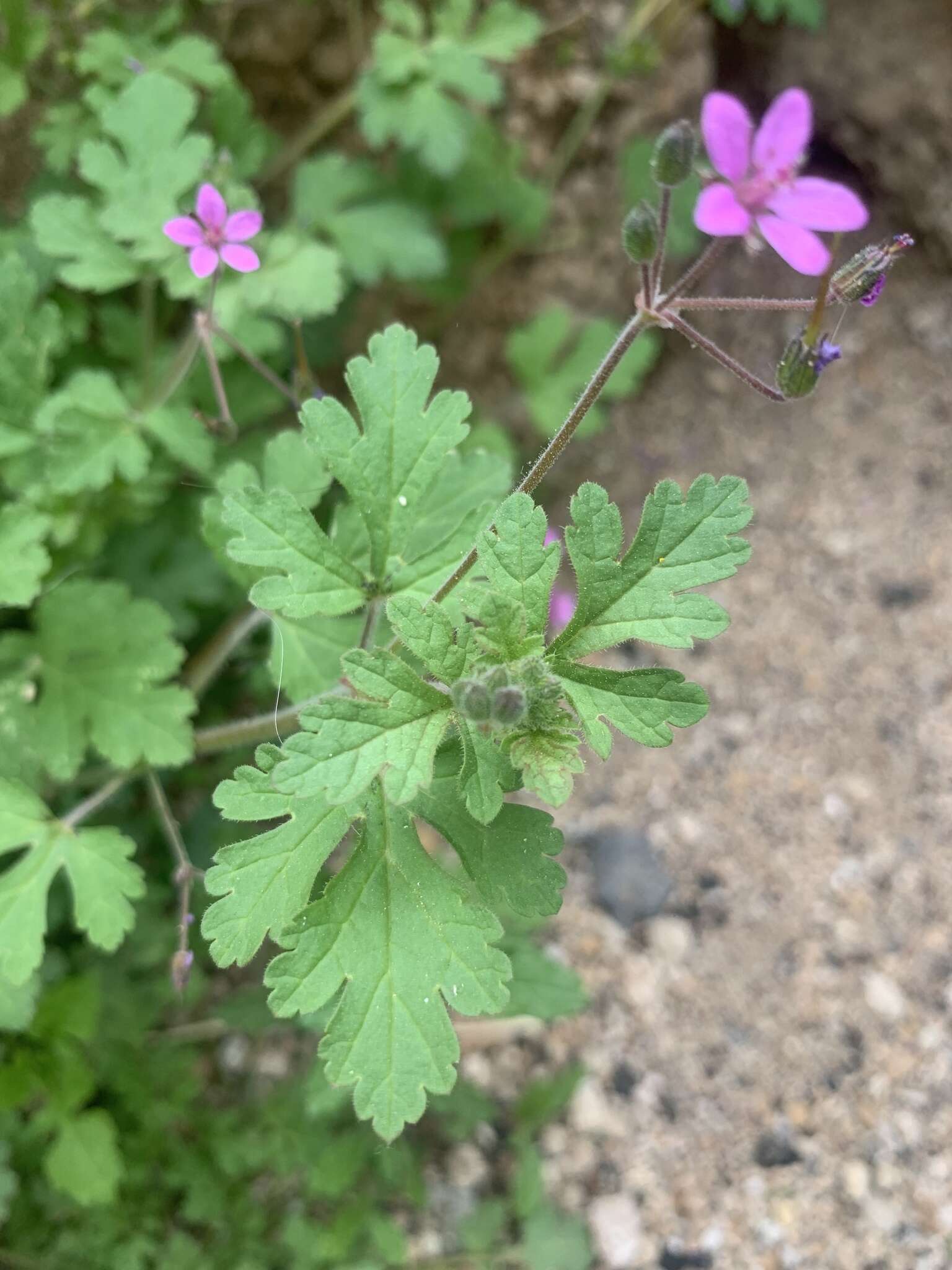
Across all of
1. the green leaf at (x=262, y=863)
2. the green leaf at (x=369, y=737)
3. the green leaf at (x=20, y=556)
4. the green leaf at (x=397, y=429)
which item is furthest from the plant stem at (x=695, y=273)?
the green leaf at (x=20, y=556)

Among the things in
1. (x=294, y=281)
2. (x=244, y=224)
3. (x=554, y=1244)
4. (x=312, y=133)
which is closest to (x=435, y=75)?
(x=312, y=133)

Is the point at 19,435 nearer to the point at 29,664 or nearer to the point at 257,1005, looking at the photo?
the point at 29,664

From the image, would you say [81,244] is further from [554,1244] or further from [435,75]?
[554,1244]

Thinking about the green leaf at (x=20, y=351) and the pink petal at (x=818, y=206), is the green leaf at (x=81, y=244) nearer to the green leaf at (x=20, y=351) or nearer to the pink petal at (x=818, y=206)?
the green leaf at (x=20, y=351)

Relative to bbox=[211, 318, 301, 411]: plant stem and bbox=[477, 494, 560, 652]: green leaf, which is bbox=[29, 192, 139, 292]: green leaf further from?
bbox=[477, 494, 560, 652]: green leaf

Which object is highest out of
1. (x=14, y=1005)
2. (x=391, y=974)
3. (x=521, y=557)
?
(x=521, y=557)

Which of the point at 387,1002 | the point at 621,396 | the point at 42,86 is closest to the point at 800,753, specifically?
the point at 621,396
